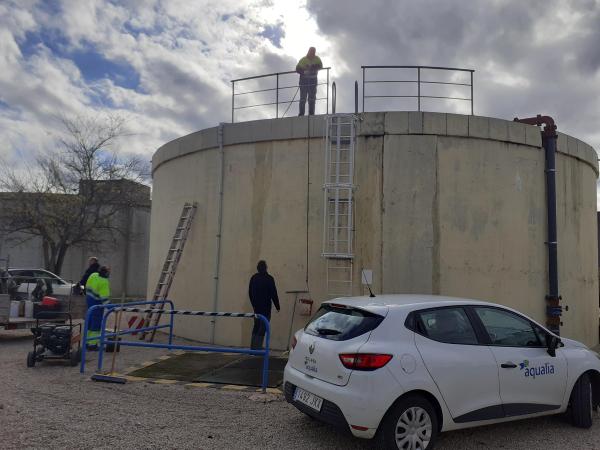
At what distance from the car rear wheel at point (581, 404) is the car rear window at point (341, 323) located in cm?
255

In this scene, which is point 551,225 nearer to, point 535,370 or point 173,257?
point 535,370

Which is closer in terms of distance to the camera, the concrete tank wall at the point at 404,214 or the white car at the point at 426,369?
the white car at the point at 426,369

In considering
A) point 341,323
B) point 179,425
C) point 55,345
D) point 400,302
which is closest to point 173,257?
point 55,345

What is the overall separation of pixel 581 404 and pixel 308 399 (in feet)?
9.86

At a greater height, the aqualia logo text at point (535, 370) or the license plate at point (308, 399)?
the aqualia logo text at point (535, 370)

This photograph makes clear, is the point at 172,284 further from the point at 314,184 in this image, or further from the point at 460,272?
the point at 460,272

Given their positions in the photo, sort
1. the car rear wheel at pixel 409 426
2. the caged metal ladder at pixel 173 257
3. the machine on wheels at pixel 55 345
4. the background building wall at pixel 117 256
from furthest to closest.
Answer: the background building wall at pixel 117 256 < the caged metal ladder at pixel 173 257 < the machine on wheels at pixel 55 345 < the car rear wheel at pixel 409 426

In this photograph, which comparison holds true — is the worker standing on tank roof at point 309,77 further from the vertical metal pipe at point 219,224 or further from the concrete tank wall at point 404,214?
the vertical metal pipe at point 219,224

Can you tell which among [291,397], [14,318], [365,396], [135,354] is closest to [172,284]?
[135,354]

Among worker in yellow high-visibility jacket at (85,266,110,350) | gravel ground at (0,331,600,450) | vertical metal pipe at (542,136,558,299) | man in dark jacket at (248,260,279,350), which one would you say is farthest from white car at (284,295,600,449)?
worker in yellow high-visibility jacket at (85,266,110,350)

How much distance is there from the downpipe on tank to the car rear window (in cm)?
607

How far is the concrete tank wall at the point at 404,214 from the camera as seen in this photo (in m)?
9.08

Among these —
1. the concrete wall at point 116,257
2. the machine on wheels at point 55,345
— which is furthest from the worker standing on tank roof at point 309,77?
the concrete wall at point 116,257

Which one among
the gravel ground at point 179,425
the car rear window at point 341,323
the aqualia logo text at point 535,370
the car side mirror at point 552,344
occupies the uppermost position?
the car rear window at point 341,323
